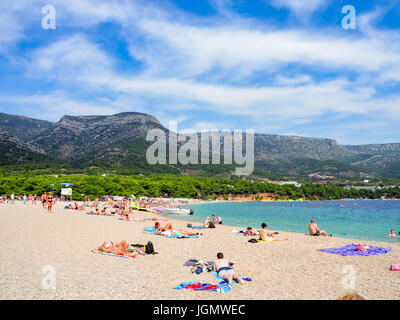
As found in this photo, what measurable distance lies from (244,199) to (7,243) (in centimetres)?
10276

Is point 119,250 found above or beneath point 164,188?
beneath

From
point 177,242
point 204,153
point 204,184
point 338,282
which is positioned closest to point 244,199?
point 204,184

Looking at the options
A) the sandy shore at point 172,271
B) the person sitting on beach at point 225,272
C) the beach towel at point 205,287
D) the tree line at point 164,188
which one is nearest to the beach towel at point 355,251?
the sandy shore at point 172,271

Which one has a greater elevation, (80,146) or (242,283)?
(80,146)

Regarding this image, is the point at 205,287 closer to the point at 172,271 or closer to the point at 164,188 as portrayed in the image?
the point at 172,271

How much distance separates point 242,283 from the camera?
9094mm

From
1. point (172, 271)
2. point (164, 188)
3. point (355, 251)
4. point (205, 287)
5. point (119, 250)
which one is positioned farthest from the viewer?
point (164, 188)

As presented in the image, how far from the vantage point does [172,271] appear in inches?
416

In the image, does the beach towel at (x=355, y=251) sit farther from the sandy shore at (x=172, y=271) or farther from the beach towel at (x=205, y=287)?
the beach towel at (x=205, y=287)

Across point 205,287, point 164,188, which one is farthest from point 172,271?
point 164,188

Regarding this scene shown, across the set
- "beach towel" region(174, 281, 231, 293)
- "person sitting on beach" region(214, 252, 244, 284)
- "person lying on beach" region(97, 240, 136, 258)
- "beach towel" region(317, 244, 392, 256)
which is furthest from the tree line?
"beach towel" region(174, 281, 231, 293)

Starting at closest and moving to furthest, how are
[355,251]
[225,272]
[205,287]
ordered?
[205,287], [225,272], [355,251]

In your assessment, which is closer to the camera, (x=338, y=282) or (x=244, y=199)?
(x=338, y=282)
